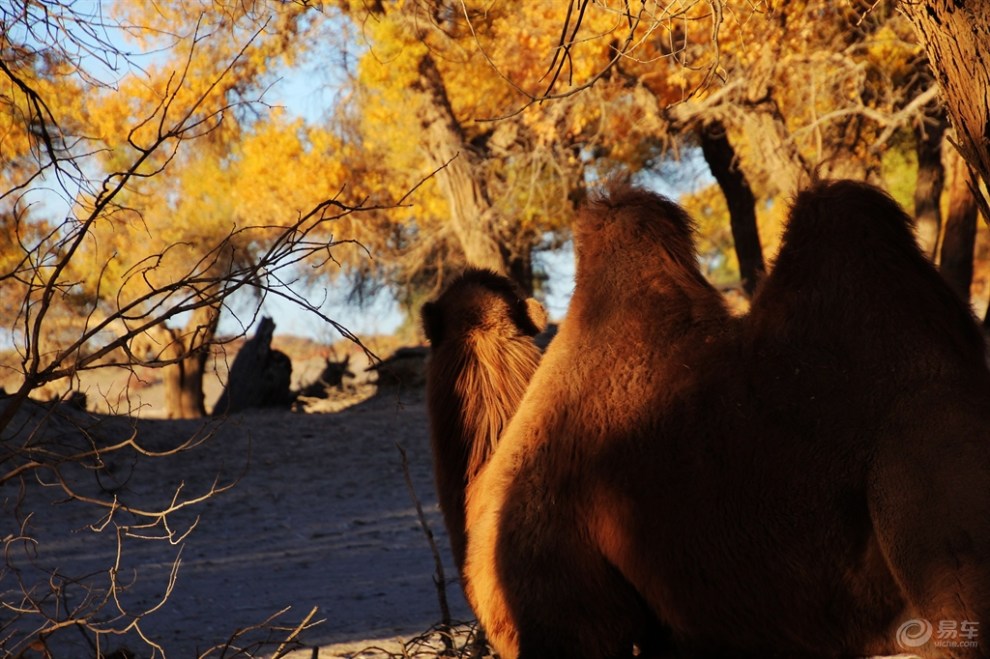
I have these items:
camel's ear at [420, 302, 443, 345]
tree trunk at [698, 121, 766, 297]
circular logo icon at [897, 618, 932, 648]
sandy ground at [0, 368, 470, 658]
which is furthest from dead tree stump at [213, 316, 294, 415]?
circular logo icon at [897, 618, 932, 648]

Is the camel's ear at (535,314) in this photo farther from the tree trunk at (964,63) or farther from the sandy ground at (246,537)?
the tree trunk at (964,63)

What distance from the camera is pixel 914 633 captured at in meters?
2.85

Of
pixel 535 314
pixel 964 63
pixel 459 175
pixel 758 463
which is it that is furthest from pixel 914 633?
pixel 459 175

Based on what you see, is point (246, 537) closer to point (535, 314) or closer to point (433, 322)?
point (433, 322)

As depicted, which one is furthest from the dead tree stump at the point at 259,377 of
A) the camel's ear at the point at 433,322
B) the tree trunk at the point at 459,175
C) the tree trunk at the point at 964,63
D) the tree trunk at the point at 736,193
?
the tree trunk at the point at 964,63

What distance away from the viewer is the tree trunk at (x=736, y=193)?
19.9 m

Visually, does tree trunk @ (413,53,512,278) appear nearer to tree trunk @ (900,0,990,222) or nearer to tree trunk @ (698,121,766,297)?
tree trunk @ (698,121,766,297)

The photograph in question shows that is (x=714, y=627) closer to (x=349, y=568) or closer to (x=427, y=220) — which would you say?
(x=349, y=568)

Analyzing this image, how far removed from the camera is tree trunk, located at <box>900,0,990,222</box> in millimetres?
3713

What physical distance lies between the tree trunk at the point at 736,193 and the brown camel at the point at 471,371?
15595mm

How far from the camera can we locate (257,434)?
1502 cm

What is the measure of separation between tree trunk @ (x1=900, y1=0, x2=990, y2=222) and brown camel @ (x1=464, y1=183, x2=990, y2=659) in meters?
0.64

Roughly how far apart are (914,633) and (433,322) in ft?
7.31

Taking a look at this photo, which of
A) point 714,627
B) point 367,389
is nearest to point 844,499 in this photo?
point 714,627
